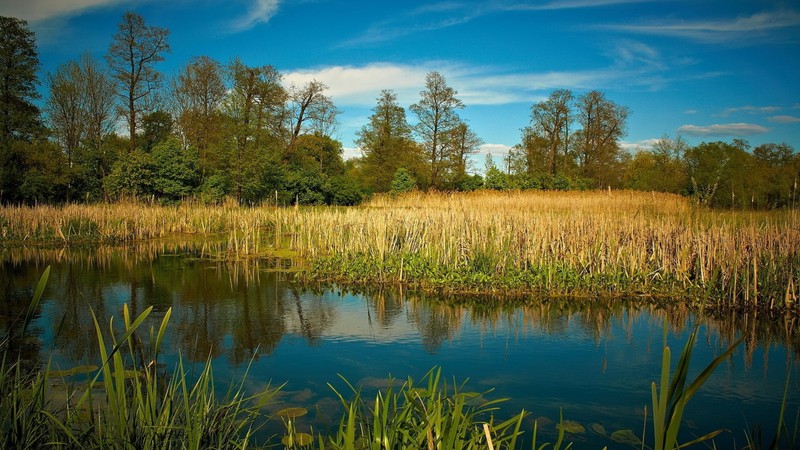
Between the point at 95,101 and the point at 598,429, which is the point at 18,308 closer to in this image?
the point at 598,429

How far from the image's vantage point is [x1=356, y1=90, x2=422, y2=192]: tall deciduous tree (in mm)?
37906

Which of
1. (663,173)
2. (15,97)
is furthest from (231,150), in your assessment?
(663,173)

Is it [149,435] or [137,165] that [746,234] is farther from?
[137,165]

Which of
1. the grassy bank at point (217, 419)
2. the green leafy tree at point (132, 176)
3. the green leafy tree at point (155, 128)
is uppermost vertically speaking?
the green leafy tree at point (155, 128)

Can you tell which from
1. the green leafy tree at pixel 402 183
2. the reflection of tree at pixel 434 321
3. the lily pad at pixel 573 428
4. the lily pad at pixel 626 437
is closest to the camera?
the lily pad at pixel 626 437

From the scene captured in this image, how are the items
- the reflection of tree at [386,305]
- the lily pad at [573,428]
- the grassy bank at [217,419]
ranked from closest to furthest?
1. the grassy bank at [217,419]
2. the lily pad at [573,428]
3. the reflection of tree at [386,305]

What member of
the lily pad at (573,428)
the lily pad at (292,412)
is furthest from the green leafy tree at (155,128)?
the lily pad at (573,428)

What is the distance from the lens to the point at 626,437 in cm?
389

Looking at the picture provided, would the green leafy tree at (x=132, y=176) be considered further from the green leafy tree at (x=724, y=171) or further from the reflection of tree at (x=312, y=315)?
the green leafy tree at (x=724, y=171)

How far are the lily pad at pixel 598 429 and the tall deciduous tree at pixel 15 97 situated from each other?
3023 centimetres

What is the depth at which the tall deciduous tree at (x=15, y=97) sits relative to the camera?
25.7 meters

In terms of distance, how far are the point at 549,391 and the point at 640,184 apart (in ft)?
123

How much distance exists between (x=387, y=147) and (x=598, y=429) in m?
35.7

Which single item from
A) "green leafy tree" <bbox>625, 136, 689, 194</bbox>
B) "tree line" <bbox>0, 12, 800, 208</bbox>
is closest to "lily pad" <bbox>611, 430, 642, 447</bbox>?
"tree line" <bbox>0, 12, 800, 208</bbox>
